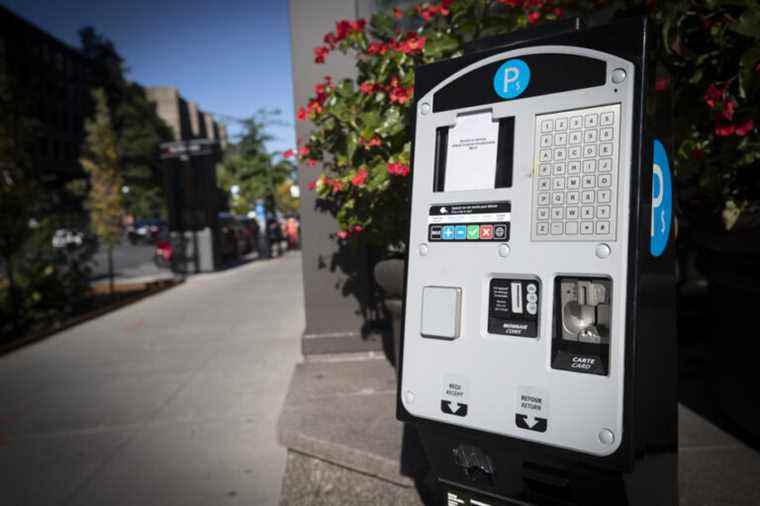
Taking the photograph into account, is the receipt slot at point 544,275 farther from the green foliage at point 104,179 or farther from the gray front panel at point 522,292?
the green foliage at point 104,179

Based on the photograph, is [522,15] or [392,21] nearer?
[522,15]

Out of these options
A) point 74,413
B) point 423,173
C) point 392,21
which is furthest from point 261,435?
point 392,21

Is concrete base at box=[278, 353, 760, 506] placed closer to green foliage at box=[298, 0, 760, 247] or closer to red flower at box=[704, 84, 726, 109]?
green foliage at box=[298, 0, 760, 247]

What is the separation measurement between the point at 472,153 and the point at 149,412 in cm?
330

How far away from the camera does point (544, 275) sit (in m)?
1.36

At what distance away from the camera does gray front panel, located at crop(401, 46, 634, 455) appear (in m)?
1.27

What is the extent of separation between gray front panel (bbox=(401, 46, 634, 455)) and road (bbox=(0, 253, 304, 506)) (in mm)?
1585

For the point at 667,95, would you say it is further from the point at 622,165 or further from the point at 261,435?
the point at 261,435

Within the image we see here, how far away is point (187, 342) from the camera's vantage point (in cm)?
578

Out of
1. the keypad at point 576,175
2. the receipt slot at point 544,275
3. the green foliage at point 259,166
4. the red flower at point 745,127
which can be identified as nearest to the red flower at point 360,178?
the receipt slot at point 544,275

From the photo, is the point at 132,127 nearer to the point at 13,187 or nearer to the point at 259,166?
the point at 259,166

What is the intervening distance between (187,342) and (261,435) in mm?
2841

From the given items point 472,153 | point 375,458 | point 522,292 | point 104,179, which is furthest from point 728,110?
point 104,179

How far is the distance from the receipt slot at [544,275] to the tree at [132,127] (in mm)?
46753
